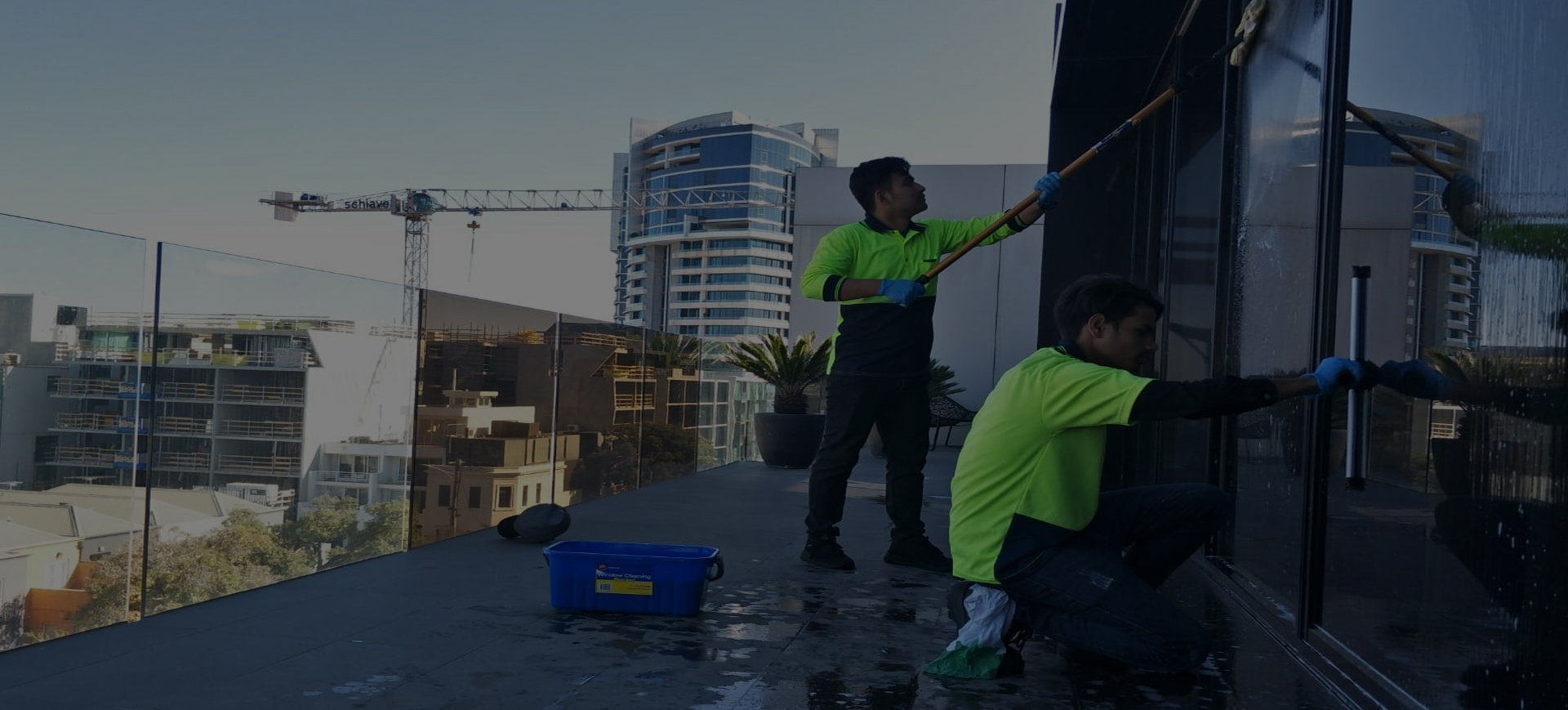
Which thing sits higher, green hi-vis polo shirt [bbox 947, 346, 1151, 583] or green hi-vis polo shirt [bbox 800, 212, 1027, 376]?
green hi-vis polo shirt [bbox 800, 212, 1027, 376]

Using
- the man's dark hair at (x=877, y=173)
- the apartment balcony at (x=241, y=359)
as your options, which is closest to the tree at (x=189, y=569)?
the apartment balcony at (x=241, y=359)

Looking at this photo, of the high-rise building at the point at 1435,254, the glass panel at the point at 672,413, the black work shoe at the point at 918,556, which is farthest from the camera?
the glass panel at the point at 672,413

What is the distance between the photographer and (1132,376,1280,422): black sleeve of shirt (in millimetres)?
2275

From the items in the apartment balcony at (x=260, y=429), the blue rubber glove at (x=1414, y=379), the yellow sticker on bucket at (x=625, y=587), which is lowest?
the yellow sticker on bucket at (x=625, y=587)

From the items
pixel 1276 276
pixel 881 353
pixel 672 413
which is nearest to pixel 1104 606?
pixel 1276 276

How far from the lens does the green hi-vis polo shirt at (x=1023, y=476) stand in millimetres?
2637

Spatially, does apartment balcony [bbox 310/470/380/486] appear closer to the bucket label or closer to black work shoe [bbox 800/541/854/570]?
the bucket label

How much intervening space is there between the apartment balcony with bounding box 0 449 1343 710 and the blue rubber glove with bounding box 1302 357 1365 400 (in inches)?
29.7

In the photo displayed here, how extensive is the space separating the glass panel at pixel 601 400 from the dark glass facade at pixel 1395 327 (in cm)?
317

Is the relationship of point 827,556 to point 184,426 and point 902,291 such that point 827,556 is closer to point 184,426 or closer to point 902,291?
point 902,291

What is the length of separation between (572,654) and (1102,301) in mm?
1541

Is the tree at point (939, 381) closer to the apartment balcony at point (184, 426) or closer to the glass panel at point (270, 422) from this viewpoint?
the glass panel at point (270, 422)

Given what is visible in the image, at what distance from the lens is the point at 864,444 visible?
4.31m

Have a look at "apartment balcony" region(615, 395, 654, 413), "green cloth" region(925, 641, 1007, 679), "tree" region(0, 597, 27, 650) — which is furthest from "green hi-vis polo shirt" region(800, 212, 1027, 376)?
"apartment balcony" region(615, 395, 654, 413)
